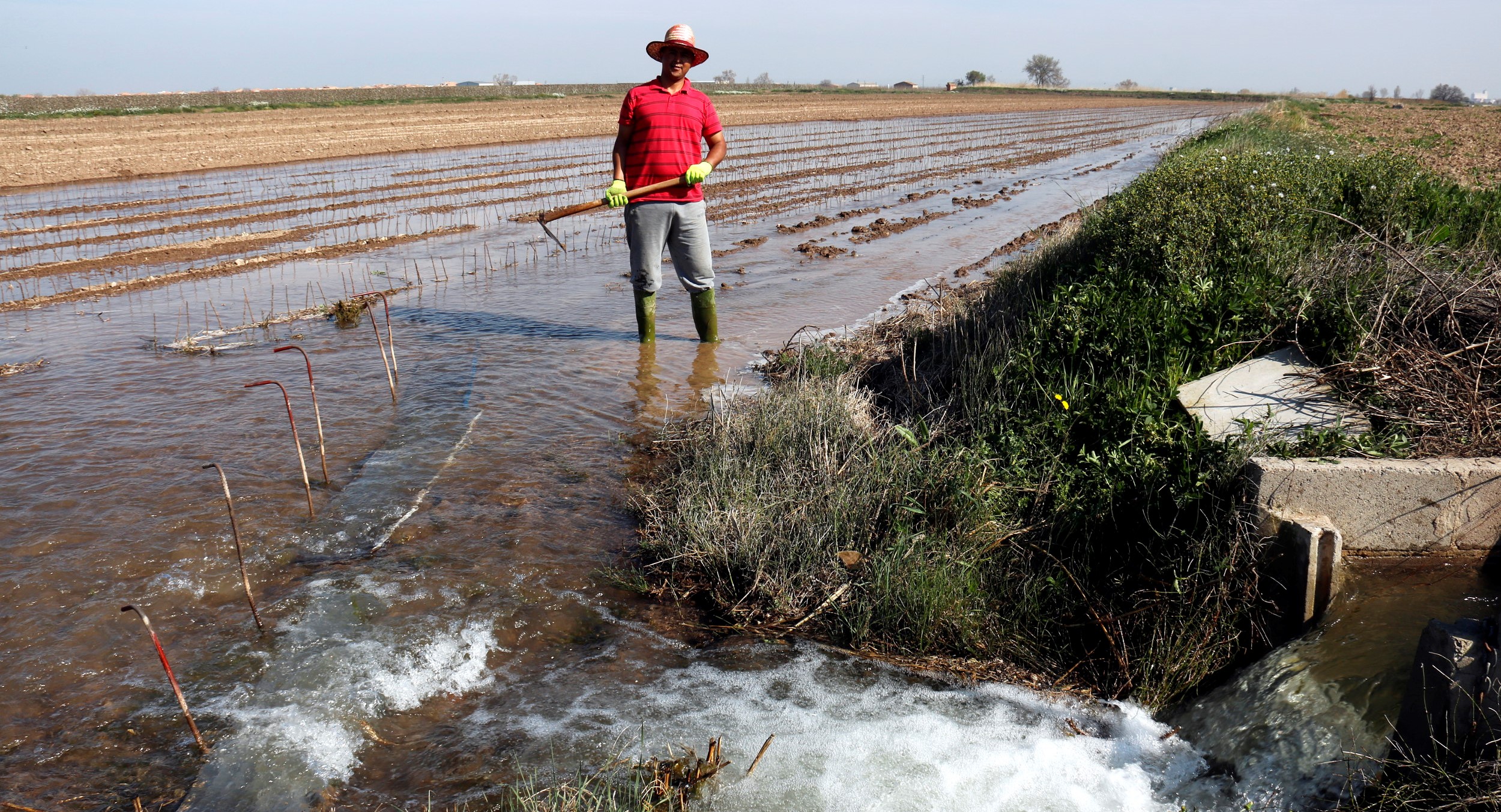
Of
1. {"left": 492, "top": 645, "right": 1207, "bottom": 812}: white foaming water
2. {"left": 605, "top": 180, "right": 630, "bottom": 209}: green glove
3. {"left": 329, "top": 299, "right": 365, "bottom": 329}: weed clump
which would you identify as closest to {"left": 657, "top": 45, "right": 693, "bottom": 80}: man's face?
{"left": 605, "top": 180, "right": 630, "bottom": 209}: green glove

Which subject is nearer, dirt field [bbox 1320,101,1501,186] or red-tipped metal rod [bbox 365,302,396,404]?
red-tipped metal rod [bbox 365,302,396,404]

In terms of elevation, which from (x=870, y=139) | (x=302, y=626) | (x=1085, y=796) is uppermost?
(x=870, y=139)

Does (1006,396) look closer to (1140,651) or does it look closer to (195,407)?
(1140,651)

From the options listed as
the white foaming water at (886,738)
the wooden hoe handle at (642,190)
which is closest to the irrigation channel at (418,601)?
the white foaming water at (886,738)

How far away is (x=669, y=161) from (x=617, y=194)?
1.45ft

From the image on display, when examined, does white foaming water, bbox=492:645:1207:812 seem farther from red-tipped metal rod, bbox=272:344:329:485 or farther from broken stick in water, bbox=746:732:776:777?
red-tipped metal rod, bbox=272:344:329:485

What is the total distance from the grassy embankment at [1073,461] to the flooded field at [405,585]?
281 mm

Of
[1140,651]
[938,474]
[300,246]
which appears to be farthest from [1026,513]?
[300,246]

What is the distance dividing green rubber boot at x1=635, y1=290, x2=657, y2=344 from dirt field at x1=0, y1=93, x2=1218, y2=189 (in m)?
17.2

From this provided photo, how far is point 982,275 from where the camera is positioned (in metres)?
10.2

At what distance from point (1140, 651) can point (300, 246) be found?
11581 mm

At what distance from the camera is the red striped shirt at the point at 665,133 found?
635cm

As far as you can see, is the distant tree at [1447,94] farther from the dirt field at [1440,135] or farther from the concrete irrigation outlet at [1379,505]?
the concrete irrigation outlet at [1379,505]

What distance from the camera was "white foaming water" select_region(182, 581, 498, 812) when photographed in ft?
9.48
